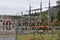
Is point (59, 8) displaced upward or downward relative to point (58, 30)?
Result: upward

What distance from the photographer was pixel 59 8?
8539 mm

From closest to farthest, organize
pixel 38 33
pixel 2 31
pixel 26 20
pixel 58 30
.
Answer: pixel 58 30 → pixel 38 33 → pixel 2 31 → pixel 26 20

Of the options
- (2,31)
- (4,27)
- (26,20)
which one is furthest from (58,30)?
(26,20)

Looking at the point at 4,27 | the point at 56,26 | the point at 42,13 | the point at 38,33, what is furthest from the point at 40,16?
the point at 56,26

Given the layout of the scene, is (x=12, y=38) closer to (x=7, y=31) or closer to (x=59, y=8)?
(x=7, y=31)

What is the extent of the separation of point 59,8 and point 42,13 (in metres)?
2.03

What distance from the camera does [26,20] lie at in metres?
13.9

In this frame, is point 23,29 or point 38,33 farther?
point 23,29

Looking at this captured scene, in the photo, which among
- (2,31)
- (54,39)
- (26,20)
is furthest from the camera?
(26,20)

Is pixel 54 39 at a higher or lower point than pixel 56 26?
lower

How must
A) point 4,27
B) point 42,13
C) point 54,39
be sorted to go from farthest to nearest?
point 4,27 → point 42,13 → point 54,39

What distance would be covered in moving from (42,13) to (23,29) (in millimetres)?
2644

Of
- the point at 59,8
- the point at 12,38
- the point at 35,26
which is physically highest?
the point at 59,8

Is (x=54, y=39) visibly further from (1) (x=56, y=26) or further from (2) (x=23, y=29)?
(2) (x=23, y=29)
